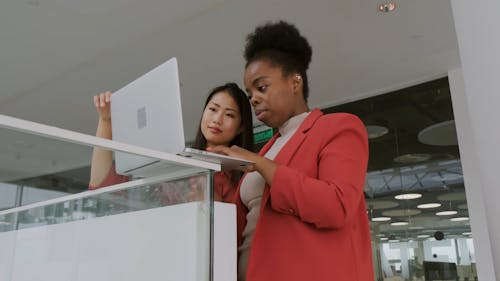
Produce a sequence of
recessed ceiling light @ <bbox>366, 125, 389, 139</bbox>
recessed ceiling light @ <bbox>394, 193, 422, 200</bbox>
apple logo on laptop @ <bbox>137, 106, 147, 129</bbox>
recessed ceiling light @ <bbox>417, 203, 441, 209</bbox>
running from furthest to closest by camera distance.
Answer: recessed ceiling light @ <bbox>366, 125, 389, 139</bbox> < recessed ceiling light @ <bbox>394, 193, 422, 200</bbox> < recessed ceiling light @ <bbox>417, 203, 441, 209</bbox> < apple logo on laptop @ <bbox>137, 106, 147, 129</bbox>

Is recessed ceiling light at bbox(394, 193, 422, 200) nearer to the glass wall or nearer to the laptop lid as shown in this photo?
the glass wall

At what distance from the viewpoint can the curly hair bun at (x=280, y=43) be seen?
163 cm

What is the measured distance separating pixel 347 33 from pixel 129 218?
10.8 ft

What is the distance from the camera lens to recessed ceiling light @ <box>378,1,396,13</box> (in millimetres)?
3494

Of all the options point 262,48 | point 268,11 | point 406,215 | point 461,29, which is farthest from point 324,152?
point 406,215

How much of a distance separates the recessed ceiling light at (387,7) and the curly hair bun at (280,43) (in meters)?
2.08

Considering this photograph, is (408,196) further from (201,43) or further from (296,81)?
(296,81)

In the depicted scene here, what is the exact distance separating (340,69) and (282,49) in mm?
3110

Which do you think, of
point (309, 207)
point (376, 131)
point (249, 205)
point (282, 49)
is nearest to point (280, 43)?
point (282, 49)

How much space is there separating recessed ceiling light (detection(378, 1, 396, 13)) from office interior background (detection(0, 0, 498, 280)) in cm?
3

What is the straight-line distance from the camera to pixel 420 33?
3938 millimetres

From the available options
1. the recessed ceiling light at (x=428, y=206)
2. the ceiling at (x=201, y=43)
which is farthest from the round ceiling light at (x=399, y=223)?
the ceiling at (x=201, y=43)

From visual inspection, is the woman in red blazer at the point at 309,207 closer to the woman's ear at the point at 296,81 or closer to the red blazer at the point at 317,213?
the red blazer at the point at 317,213

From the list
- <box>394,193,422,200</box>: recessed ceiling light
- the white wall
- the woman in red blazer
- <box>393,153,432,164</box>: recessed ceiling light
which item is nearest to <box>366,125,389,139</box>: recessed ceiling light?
<box>393,153,432,164</box>: recessed ceiling light
